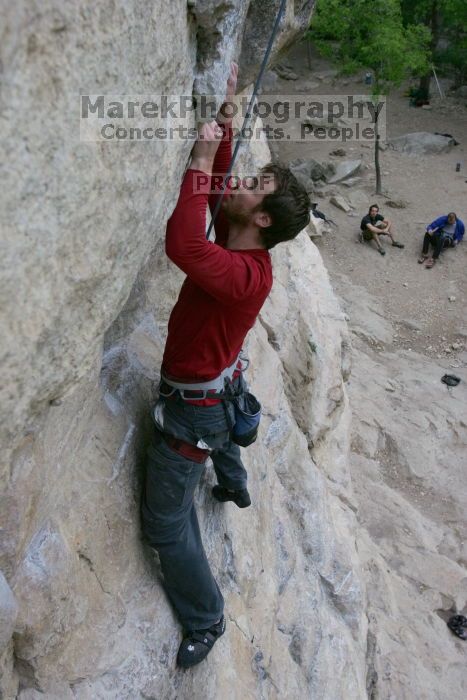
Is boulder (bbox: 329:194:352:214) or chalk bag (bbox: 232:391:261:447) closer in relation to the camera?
chalk bag (bbox: 232:391:261:447)

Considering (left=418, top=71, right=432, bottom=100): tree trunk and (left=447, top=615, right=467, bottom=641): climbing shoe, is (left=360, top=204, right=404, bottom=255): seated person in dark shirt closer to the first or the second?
(left=447, top=615, right=467, bottom=641): climbing shoe

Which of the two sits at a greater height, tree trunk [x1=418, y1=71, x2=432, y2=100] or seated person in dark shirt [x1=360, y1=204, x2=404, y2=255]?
tree trunk [x1=418, y1=71, x2=432, y2=100]

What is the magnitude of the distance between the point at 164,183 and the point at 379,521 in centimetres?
645

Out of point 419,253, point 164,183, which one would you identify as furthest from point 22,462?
point 419,253

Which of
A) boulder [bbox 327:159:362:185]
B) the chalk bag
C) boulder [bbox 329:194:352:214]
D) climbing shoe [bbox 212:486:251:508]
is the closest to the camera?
the chalk bag

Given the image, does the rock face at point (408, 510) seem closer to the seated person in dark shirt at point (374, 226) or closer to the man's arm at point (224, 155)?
the seated person in dark shirt at point (374, 226)

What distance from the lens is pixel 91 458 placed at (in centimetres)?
305

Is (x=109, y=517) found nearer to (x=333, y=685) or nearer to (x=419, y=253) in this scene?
(x=333, y=685)

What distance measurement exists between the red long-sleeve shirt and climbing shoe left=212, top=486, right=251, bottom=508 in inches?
41.1

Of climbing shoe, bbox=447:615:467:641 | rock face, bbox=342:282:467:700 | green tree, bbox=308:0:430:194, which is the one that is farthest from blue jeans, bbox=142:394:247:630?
green tree, bbox=308:0:430:194

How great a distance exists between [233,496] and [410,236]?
1259 centimetres

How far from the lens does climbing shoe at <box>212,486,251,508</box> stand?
3.88m

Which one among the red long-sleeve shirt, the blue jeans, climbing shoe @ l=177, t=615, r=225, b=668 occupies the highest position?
the red long-sleeve shirt

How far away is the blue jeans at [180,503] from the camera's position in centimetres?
315
